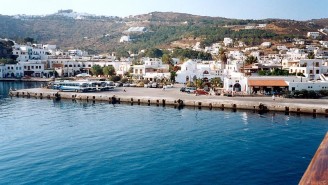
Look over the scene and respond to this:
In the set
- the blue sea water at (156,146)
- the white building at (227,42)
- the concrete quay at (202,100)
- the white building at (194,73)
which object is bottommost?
the blue sea water at (156,146)

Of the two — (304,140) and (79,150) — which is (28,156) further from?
(304,140)

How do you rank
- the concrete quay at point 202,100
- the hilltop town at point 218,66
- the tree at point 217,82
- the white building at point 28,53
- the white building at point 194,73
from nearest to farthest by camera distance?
1. the concrete quay at point 202,100
2. the hilltop town at point 218,66
3. the tree at point 217,82
4. the white building at point 194,73
5. the white building at point 28,53

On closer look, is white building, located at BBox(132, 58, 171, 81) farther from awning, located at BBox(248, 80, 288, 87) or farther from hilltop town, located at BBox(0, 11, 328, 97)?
awning, located at BBox(248, 80, 288, 87)

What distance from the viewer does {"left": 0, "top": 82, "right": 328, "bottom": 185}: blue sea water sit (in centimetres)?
2627

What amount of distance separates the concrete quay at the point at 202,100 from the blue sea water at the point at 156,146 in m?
2.86

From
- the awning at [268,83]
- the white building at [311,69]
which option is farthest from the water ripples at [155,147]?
the white building at [311,69]

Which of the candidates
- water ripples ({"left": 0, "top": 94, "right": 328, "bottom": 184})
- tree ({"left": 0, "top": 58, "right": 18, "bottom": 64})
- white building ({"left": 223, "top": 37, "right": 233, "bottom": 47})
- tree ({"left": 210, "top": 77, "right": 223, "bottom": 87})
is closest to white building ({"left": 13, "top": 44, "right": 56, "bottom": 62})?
tree ({"left": 0, "top": 58, "right": 18, "bottom": 64})

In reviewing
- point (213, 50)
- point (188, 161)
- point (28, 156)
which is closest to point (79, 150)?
point (28, 156)

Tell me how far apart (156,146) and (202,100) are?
2548 cm

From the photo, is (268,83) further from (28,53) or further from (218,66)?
(28,53)

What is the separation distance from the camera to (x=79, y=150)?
32.6 meters

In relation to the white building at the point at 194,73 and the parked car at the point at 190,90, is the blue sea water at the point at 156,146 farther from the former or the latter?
the white building at the point at 194,73

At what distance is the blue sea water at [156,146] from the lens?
86.2 feet

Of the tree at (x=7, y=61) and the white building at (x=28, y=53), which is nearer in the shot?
the tree at (x=7, y=61)
